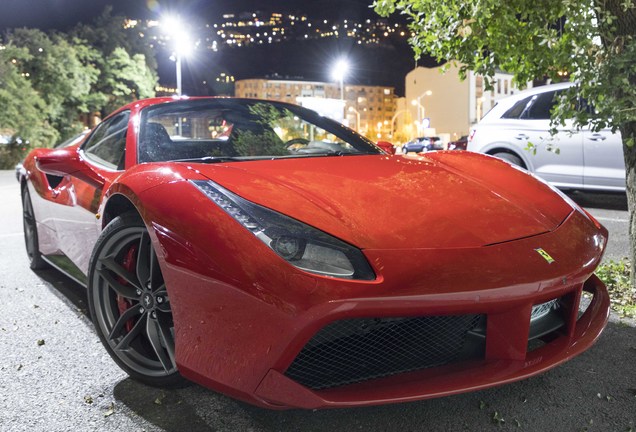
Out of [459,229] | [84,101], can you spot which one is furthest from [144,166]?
[84,101]

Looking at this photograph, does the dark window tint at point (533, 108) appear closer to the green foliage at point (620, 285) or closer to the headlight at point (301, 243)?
the green foliage at point (620, 285)

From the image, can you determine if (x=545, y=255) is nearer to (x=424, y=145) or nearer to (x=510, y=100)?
(x=510, y=100)

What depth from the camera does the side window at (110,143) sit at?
294 cm

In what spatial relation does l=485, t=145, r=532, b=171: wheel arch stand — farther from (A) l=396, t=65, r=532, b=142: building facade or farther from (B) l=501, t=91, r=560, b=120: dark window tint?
(A) l=396, t=65, r=532, b=142: building facade

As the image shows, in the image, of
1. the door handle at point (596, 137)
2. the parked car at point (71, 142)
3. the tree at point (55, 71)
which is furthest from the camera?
the tree at point (55, 71)

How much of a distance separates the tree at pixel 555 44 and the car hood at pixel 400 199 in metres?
0.94

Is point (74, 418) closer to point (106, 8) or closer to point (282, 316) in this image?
point (282, 316)

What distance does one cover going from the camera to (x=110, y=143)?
3.19m

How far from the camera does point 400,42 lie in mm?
129125

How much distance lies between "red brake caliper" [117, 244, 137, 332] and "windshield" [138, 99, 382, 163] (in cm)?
57

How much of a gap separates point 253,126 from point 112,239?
112 cm

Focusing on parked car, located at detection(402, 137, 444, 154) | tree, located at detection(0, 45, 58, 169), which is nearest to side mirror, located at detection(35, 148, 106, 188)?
tree, located at detection(0, 45, 58, 169)

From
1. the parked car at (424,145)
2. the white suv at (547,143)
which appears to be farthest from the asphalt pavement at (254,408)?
the parked car at (424,145)

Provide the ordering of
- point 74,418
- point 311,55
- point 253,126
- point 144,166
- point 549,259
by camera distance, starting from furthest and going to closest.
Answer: point 311,55 < point 253,126 < point 144,166 < point 74,418 < point 549,259
